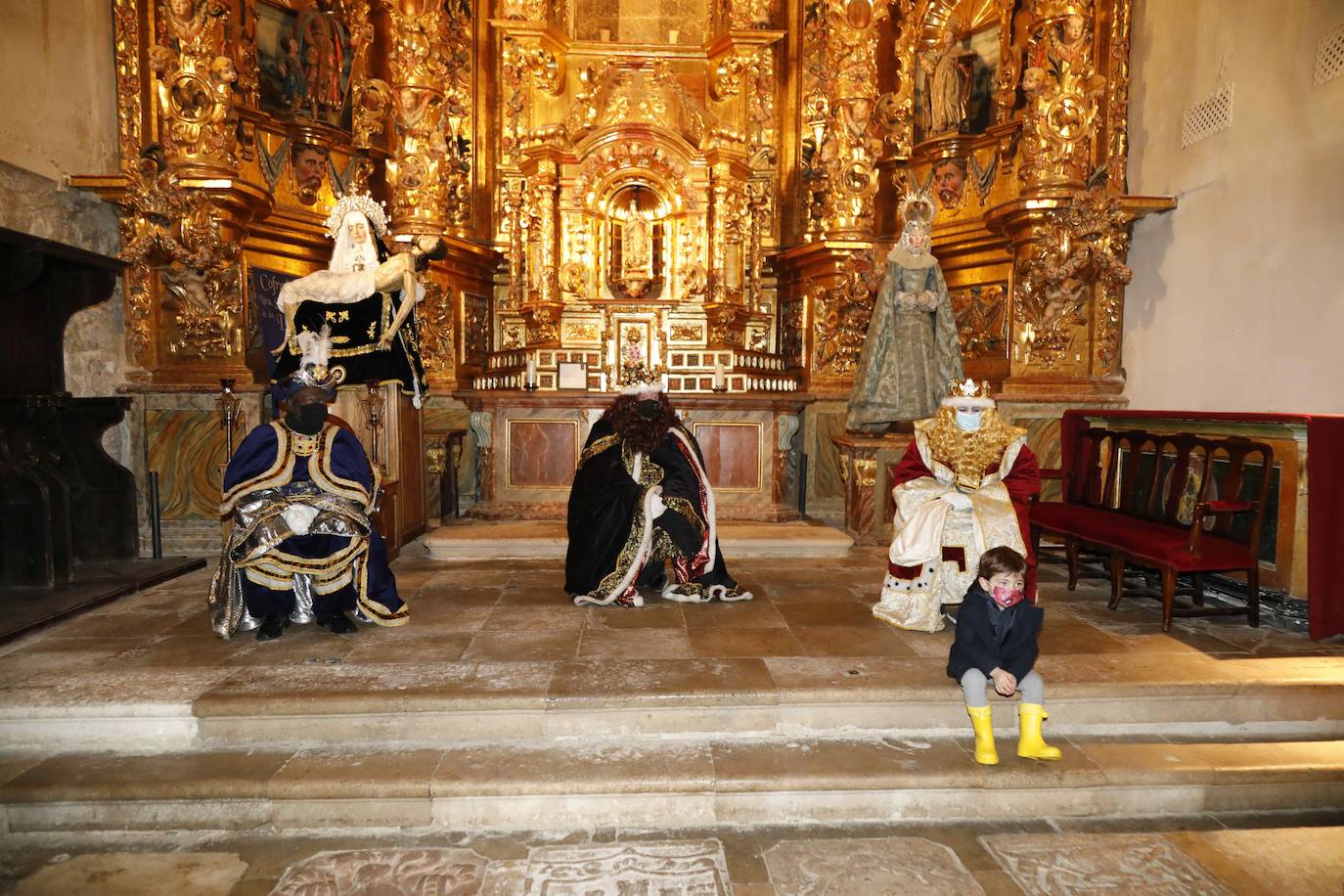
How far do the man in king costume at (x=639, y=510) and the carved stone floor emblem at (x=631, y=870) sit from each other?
8.23 ft

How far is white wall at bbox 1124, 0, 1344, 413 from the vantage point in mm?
6223

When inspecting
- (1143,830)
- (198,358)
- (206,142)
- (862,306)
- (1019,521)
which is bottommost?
(1143,830)

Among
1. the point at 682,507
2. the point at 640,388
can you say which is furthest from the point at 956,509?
the point at 640,388

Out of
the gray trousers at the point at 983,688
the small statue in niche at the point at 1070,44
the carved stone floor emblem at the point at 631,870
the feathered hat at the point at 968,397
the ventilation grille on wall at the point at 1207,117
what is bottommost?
the carved stone floor emblem at the point at 631,870

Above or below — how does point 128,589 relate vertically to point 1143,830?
above

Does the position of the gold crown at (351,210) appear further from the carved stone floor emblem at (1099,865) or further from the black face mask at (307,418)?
the carved stone floor emblem at (1099,865)

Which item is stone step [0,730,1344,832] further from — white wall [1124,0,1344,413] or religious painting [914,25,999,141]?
religious painting [914,25,999,141]

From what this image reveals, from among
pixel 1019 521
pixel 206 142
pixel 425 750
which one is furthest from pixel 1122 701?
pixel 206 142

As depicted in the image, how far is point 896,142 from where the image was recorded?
1041 cm

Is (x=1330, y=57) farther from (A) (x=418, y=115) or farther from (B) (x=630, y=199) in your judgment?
(A) (x=418, y=115)

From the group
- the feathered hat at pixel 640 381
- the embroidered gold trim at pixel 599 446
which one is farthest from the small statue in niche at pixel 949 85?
the embroidered gold trim at pixel 599 446

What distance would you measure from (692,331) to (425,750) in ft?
26.1

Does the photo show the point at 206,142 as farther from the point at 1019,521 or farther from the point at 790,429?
the point at 1019,521

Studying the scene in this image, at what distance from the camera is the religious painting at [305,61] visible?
906cm
